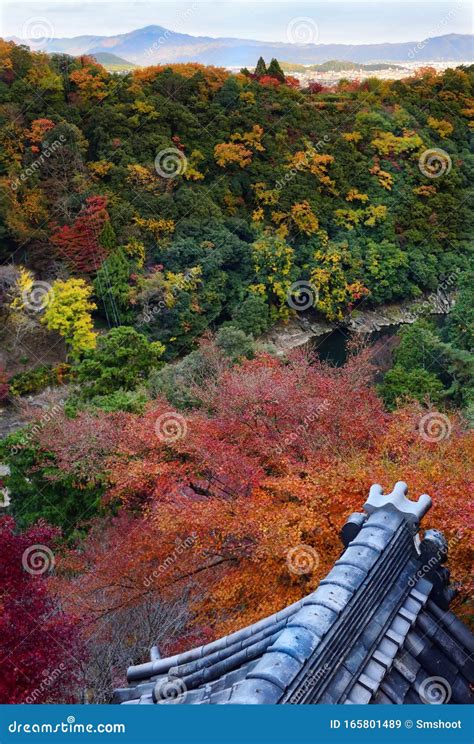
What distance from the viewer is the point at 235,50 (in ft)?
165

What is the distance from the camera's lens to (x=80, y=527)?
17328mm

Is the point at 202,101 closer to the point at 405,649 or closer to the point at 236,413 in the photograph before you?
the point at 236,413

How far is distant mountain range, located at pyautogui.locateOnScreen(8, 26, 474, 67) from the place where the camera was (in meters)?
42.4

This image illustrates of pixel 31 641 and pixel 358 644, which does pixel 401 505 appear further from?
pixel 31 641

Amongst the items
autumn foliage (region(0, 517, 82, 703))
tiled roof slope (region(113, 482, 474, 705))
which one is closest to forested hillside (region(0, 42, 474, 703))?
autumn foliage (region(0, 517, 82, 703))

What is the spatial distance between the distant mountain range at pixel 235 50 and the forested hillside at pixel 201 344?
3.26 metres

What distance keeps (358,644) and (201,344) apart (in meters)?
21.4

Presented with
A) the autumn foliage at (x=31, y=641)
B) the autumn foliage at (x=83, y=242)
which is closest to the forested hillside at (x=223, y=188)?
the autumn foliage at (x=83, y=242)

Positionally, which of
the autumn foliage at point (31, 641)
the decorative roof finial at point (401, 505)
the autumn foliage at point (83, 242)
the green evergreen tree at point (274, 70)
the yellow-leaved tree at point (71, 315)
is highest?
the green evergreen tree at point (274, 70)

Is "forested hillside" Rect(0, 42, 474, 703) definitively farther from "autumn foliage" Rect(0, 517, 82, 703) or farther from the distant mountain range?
the distant mountain range

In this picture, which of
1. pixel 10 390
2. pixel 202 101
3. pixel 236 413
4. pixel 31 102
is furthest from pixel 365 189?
pixel 236 413

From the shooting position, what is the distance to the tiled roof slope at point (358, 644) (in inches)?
190

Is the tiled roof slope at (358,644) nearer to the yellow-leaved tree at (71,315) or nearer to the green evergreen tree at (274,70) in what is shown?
the yellow-leaved tree at (71,315)

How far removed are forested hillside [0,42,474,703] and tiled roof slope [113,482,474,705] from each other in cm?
208
